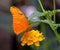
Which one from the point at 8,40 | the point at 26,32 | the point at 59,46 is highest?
the point at 26,32

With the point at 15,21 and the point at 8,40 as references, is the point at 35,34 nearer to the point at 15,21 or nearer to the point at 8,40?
the point at 15,21

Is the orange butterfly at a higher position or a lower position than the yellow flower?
higher

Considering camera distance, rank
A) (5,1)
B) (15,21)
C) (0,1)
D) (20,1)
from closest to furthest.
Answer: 1. (15,21)
2. (20,1)
3. (0,1)
4. (5,1)

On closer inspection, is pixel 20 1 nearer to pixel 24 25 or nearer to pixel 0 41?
pixel 0 41

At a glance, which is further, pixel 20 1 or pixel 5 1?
pixel 5 1

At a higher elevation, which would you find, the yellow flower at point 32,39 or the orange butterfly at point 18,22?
the orange butterfly at point 18,22

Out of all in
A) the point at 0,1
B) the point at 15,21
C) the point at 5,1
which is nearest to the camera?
the point at 15,21

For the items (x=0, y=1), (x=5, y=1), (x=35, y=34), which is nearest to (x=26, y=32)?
(x=35, y=34)

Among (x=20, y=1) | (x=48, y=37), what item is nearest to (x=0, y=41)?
(x=20, y=1)

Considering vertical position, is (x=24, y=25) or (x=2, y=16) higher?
(x=24, y=25)
